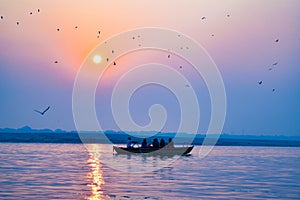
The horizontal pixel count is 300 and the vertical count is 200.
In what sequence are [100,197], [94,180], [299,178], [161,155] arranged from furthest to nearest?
[161,155] → [299,178] → [94,180] → [100,197]

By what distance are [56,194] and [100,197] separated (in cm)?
199

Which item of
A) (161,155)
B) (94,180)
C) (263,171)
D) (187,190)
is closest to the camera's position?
(187,190)

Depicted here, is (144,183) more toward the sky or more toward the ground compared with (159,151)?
more toward the ground

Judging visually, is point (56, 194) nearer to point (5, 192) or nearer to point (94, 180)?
point (5, 192)

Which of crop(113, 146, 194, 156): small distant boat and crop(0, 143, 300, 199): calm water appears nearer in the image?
crop(0, 143, 300, 199): calm water

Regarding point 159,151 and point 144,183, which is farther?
point 159,151

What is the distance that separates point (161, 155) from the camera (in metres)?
58.2

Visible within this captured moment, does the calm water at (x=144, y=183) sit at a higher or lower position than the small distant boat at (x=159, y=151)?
A: lower

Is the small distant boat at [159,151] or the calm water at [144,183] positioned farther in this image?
the small distant boat at [159,151]

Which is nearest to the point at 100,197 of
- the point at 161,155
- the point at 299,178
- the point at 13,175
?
the point at 13,175

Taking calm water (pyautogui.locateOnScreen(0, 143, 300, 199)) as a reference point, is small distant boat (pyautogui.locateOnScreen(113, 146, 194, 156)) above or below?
above

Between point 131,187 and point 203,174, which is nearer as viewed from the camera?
point 131,187

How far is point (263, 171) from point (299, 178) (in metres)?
5.38

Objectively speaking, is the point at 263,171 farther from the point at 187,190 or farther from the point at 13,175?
the point at 13,175
